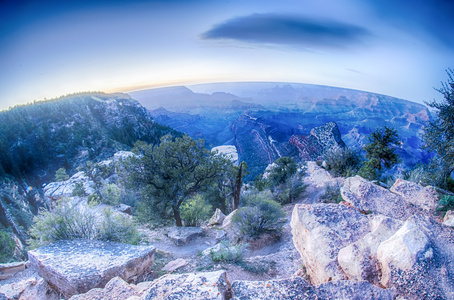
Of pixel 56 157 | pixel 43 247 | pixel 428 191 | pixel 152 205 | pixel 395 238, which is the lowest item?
pixel 56 157

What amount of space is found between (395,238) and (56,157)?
74.6 m

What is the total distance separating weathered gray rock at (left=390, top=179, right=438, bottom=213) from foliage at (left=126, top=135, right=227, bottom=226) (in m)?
9.11

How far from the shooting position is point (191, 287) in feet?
11.2

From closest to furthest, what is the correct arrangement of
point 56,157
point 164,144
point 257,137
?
1. point 164,144
2. point 56,157
3. point 257,137

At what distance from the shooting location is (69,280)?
5.41m

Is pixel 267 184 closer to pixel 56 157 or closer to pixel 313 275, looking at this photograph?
pixel 313 275

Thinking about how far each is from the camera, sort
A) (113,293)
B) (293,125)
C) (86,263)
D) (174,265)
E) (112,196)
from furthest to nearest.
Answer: (293,125), (112,196), (174,265), (86,263), (113,293)

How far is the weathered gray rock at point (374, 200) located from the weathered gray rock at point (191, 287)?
5379 mm

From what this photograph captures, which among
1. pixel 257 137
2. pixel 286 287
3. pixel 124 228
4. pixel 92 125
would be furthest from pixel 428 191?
pixel 257 137

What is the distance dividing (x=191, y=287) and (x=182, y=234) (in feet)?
31.8

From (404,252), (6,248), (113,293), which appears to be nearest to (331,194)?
(404,252)

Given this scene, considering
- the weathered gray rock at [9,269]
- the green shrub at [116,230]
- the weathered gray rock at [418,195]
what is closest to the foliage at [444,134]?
the weathered gray rock at [418,195]

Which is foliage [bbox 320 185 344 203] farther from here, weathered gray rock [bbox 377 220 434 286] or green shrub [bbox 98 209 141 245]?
weathered gray rock [bbox 377 220 434 286]

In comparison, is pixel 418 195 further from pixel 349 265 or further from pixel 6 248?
pixel 6 248
